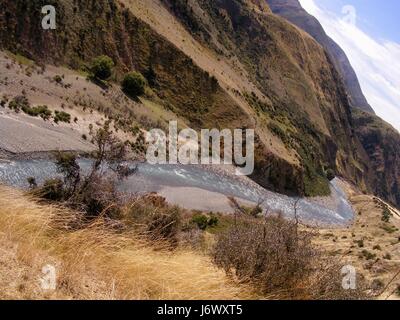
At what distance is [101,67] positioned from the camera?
5894 cm

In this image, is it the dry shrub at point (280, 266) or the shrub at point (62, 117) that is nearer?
the dry shrub at point (280, 266)

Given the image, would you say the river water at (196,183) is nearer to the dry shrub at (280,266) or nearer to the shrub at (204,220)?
the shrub at (204,220)

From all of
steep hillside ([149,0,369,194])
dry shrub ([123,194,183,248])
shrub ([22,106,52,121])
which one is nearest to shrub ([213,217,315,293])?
dry shrub ([123,194,183,248])

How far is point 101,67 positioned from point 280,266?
5521 cm

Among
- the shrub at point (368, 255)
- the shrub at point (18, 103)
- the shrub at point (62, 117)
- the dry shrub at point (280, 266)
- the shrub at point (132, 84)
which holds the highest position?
the shrub at point (132, 84)

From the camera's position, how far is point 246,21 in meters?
122

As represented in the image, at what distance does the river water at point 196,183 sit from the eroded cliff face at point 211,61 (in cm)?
360

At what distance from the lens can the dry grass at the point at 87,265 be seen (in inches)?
209

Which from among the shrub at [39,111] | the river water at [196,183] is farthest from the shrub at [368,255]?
the shrub at [39,111]

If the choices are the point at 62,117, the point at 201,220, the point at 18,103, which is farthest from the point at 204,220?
the point at 18,103

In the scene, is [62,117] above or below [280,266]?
above

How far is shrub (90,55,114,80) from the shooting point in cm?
5875

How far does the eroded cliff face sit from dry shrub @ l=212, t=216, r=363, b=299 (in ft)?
167

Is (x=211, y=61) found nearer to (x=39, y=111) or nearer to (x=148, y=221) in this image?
(x=39, y=111)
